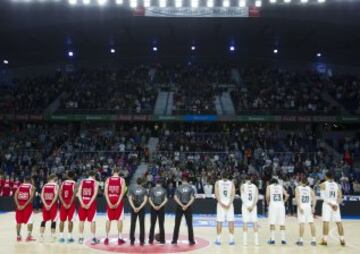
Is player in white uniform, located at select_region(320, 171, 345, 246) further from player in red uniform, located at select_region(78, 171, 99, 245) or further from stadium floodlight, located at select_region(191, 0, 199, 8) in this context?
stadium floodlight, located at select_region(191, 0, 199, 8)

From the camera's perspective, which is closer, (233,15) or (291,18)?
(233,15)

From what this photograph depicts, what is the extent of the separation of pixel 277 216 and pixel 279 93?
2097cm

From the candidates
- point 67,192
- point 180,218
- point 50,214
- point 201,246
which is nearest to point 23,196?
point 50,214

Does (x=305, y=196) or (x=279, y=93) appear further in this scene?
(x=279, y=93)

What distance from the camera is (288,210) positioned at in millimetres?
20359

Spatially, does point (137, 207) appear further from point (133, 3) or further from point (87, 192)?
point (133, 3)

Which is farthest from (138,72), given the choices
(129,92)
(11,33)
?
(11,33)

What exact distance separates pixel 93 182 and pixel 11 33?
66.4 feet

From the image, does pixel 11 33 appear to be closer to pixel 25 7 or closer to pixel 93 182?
pixel 25 7

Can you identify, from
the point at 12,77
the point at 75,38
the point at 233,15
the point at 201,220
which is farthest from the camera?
the point at 12,77

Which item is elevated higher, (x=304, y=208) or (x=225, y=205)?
(x=225, y=205)

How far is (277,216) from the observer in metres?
12.2

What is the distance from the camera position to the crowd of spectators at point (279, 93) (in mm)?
30188

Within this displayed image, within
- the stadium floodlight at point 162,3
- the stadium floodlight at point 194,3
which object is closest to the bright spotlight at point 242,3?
the stadium floodlight at point 194,3
